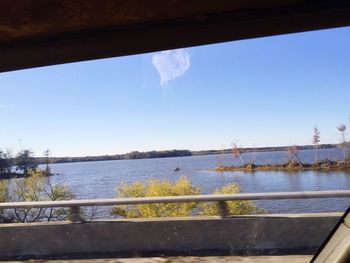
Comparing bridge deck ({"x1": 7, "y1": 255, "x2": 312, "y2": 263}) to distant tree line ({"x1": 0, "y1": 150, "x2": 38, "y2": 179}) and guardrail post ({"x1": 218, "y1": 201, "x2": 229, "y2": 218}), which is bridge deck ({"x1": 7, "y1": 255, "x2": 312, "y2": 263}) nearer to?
guardrail post ({"x1": 218, "y1": 201, "x2": 229, "y2": 218})

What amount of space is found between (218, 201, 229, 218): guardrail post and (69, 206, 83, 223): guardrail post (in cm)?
249

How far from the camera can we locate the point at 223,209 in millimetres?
8211

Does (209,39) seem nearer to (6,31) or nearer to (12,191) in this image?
(6,31)

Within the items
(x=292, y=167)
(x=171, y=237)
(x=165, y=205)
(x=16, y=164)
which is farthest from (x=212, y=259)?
(x=292, y=167)

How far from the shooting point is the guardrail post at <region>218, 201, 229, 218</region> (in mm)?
8148

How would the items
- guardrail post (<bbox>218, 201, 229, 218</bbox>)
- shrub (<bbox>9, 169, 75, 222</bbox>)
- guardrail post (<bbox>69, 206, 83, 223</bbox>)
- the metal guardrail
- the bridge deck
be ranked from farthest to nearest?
shrub (<bbox>9, 169, 75, 222</bbox>)
guardrail post (<bbox>69, 206, 83, 223</bbox>)
guardrail post (<bbox>218, 201, 229, 218</bbox>)
the metal guardrail
the bridge deck

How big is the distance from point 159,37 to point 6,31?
0.78 metres

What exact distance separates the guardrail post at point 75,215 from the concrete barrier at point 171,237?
105mm

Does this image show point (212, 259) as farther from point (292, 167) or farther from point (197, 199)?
point (292, 167)

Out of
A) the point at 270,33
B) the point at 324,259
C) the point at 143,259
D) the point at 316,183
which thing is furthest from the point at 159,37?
the point at 316,183

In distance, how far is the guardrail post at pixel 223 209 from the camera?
8148 mm

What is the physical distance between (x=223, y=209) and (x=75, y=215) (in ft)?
8.65

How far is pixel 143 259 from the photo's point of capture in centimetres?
778

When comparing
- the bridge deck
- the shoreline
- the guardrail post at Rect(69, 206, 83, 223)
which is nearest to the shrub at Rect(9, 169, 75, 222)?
the shoreline
